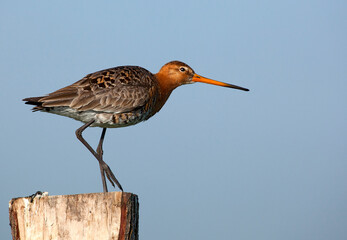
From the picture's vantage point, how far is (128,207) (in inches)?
252

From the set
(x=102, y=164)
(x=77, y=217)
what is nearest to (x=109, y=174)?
(x=102, y=164)

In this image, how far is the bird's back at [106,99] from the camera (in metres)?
9.10

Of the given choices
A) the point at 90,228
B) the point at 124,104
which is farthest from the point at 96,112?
the point at 90,228

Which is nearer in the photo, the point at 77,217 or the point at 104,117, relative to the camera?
the point at 77,217

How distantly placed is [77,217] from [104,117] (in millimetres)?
3494

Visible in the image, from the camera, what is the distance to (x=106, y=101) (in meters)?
Answer: 9.42

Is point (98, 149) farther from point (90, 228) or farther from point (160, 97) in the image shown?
point (90, 228)

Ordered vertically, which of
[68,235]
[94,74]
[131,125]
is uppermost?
[94,74]

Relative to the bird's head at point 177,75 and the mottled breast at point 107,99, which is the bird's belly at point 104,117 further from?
the bird's head at point 177,75

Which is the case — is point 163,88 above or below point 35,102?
above

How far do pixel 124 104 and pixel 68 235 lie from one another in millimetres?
3791

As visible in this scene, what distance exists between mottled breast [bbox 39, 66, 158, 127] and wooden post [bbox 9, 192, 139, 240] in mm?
2931

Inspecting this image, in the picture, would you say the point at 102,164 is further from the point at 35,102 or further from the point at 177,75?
the point at 177,75

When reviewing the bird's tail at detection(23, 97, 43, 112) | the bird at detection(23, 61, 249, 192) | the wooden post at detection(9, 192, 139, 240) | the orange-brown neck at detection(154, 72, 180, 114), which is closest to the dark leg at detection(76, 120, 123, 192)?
the bird at detection(23, 61, 249, 192)
